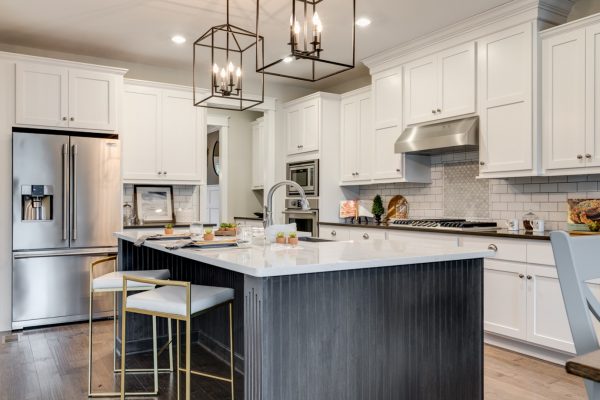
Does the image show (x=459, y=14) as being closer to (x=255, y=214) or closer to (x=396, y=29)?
(x=396, y=29)

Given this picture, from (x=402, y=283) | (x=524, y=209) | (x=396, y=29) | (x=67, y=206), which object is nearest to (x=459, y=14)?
(x=396, y=29)

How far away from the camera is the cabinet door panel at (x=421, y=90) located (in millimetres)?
4389

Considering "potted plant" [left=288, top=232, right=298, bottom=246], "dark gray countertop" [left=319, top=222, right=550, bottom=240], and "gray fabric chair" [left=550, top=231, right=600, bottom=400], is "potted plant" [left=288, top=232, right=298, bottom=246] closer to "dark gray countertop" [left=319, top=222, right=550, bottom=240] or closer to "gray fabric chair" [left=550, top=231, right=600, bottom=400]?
"gray fabric chair" [left=550, top=231, right=600, bottom=400]

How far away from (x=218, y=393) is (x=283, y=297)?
1.29m

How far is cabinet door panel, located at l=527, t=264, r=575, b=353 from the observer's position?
10.3 feet

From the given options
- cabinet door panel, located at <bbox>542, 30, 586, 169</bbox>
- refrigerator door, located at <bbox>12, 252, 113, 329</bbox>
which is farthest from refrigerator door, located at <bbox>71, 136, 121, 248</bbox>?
cabinet door panel, located at <bbox>542, 30, 586, 169</bbox>

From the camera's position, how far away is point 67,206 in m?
4.31

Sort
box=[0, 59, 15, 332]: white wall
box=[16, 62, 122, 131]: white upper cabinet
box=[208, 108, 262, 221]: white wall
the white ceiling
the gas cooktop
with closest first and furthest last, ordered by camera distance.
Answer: the white ceiling
the gas cooktop
box=[0, 59, 15, 332]: white wall
box=[16, 62, 122, 131]: white upper cabinet
box=[208, 108, 262, 221]: white wall

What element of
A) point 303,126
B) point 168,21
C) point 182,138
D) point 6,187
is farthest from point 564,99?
point 6,187

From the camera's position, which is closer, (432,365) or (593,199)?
(432,365)

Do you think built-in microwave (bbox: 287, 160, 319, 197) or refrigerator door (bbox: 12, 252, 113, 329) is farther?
built-in microwave (bbox: 287, 160, 319, 197)

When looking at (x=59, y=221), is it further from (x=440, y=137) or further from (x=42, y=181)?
(x=440, y=137)

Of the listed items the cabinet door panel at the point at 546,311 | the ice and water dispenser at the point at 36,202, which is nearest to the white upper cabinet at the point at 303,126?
the ice and water dispenser at the point at 36,202

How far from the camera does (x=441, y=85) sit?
14.1 ft
